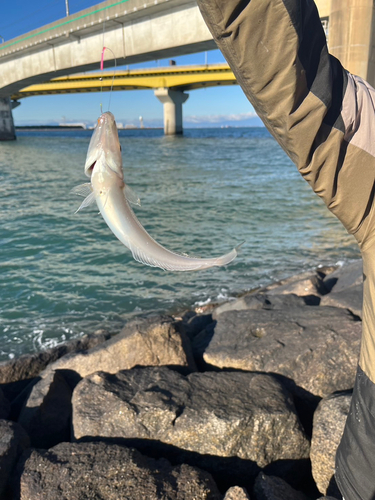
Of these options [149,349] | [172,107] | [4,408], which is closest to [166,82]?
[172,107]

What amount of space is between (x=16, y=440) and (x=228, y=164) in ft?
86.6

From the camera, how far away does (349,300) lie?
18.2 feet

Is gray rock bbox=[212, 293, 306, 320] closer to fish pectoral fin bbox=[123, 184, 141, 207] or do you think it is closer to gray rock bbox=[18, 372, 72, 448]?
gray rock bbox=[18, 372, 72, 448]

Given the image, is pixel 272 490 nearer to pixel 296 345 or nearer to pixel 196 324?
pixel 296 345

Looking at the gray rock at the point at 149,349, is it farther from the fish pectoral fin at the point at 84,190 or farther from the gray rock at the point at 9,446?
the fish pectoral fin at the point at 84,190

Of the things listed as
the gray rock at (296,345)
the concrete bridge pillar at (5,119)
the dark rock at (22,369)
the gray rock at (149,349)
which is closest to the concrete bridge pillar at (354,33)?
the gray rock at (296,345)

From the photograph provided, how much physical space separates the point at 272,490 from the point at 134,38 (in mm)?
26021

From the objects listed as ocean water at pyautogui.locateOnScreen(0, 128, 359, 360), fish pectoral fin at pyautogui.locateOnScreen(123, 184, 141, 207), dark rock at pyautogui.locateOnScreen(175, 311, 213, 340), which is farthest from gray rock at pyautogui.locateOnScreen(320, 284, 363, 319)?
fish pectoral fin at pyautogui.locateOnScreen(123, 184, 141, 207)

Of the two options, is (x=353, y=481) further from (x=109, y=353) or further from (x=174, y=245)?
(x=174, y=245)

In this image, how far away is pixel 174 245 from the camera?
10.9 m

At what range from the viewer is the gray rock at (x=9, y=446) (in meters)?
3.11

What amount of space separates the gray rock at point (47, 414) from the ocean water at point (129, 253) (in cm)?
210

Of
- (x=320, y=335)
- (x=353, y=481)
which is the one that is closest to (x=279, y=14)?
(x=353, y=481)

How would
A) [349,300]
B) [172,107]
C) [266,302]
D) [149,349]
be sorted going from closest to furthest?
[149,349]
[349,300]
[266,302]
[172,107]
